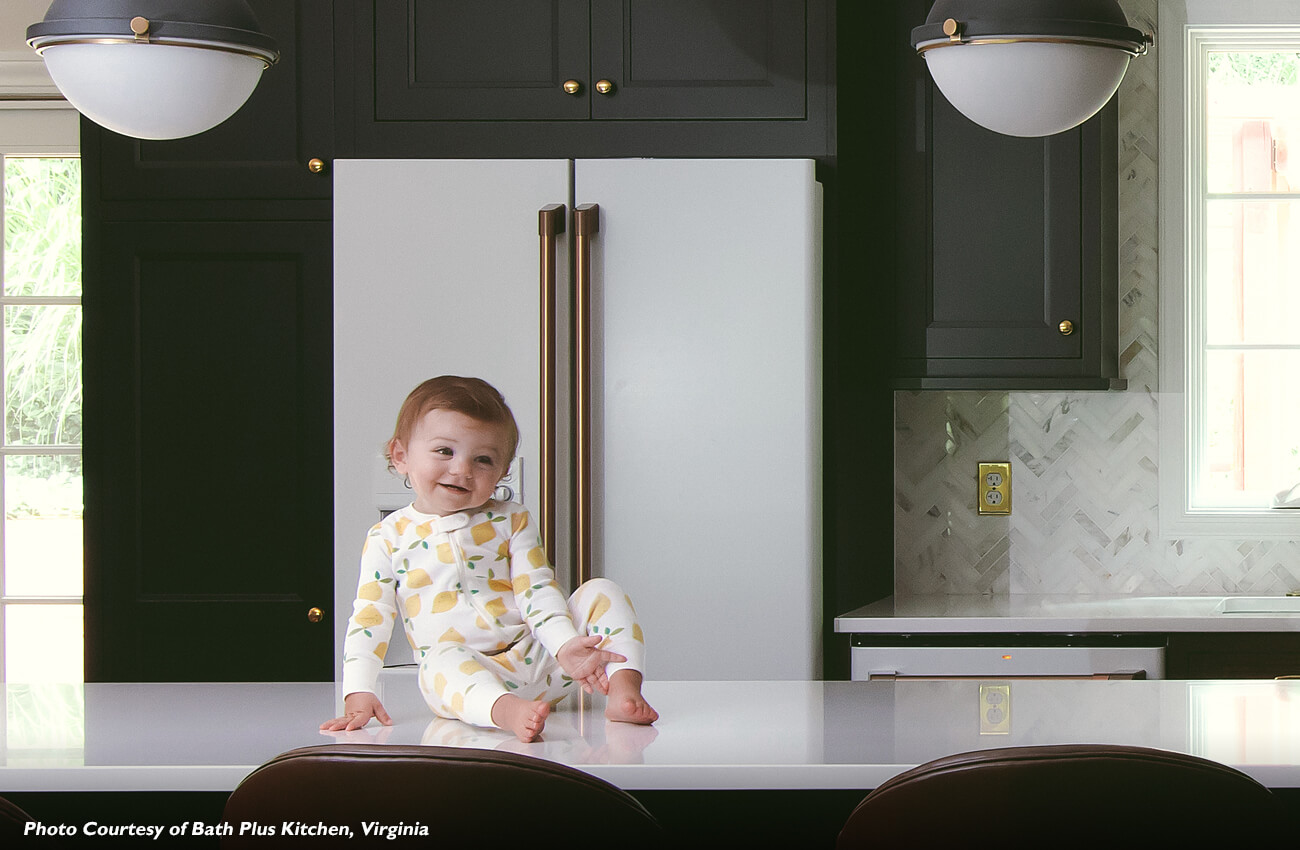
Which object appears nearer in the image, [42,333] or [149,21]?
[149,21]

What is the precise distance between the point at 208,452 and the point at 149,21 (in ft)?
4.64

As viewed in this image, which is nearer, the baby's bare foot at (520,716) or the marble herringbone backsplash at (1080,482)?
the baby's bare foot at (520,716)

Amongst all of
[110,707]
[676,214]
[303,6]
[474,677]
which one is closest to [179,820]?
[110,707]

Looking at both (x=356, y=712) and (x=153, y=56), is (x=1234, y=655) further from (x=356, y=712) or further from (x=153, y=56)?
(x=153, y=56)

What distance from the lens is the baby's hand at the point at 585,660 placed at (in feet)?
4.66

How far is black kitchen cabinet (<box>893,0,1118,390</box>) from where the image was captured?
2807mm

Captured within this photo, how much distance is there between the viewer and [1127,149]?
3.20 metres

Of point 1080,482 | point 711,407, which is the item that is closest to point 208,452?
point 711,407

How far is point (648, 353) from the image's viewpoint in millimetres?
2605

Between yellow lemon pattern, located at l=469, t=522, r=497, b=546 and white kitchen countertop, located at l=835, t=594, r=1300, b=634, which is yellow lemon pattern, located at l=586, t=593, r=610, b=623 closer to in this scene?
yellow lemon pattern, located at l=469, t=522, r=497, b=546

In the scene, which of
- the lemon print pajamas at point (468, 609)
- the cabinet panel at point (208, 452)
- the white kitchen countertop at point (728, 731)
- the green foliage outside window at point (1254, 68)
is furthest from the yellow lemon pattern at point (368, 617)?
the green foliage outside window at point (1254, 68)

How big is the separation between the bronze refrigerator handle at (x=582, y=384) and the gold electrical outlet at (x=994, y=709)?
1.01 meters

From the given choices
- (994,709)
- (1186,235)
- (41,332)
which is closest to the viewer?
(994,709)

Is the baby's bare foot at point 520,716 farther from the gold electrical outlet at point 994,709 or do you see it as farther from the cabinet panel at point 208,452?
the cabinet panel at point 208,452
